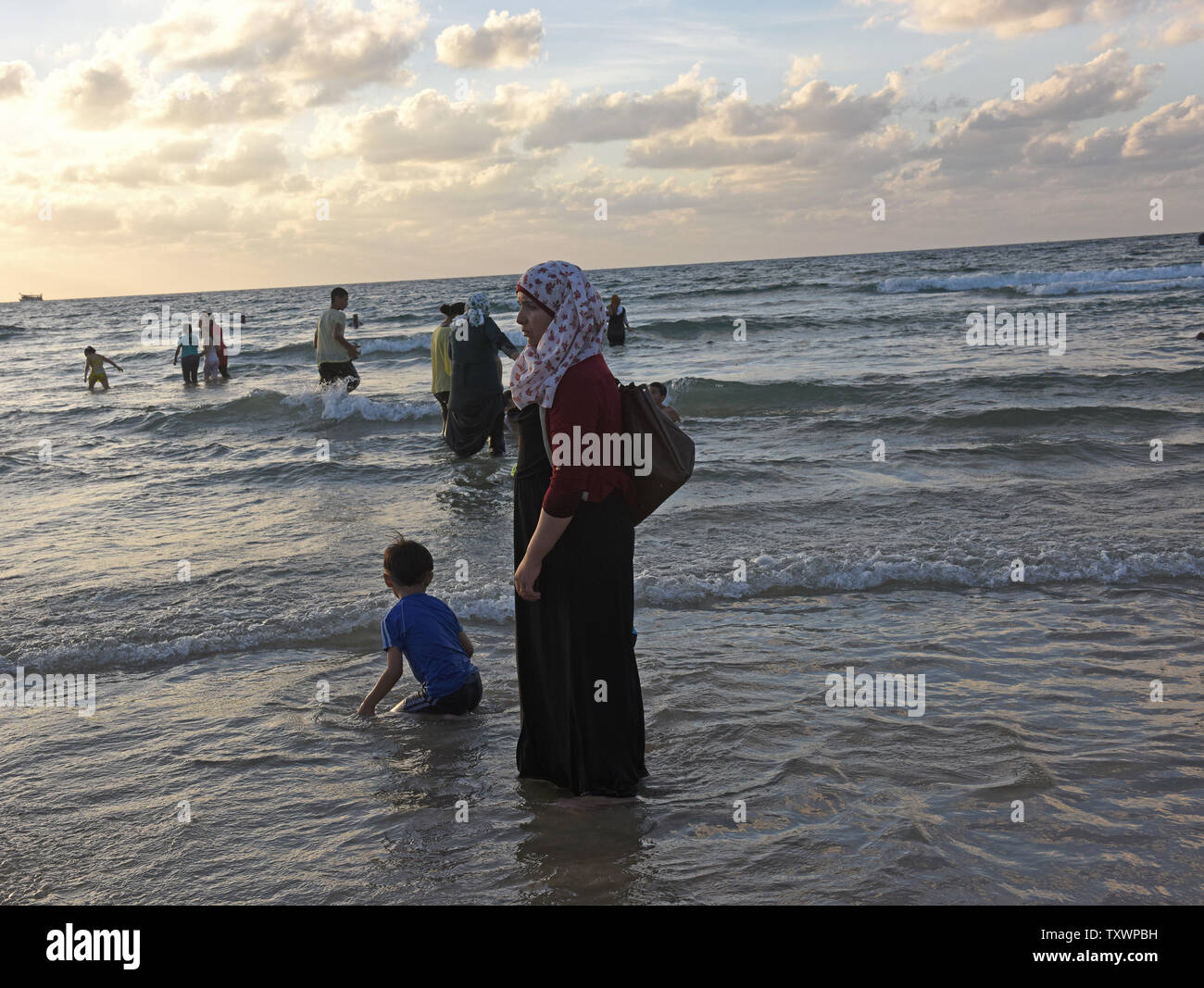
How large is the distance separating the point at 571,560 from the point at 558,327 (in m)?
0.76

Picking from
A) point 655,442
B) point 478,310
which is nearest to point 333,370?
point 478,310

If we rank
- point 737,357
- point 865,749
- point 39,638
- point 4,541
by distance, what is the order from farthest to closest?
point 737,357
point 4,541
point 39,638
point 865,749

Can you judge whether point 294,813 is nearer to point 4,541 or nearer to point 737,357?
point 4,541

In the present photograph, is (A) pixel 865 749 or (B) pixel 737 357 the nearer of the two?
(A) pixel 865 749

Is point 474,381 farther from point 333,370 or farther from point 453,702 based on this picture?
point 453,702

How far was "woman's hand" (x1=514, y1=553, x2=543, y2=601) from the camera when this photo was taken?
314cm

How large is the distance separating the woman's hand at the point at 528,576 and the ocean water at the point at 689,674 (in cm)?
81

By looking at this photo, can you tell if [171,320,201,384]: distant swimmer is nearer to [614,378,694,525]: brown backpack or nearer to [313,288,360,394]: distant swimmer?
[313,288,360,394]: distant swimmer

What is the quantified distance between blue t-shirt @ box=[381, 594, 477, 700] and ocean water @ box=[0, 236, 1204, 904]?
0.20 meters

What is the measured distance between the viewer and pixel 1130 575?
6.05m

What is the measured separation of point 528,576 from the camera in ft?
10.3

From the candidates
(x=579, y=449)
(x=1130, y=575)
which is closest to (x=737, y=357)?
(x=1130, y=575)

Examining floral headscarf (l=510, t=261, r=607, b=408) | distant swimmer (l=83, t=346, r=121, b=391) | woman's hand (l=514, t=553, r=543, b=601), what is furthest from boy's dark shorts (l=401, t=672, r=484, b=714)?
→ distant swimmer (l=83, t=346, r=121, b=391)
